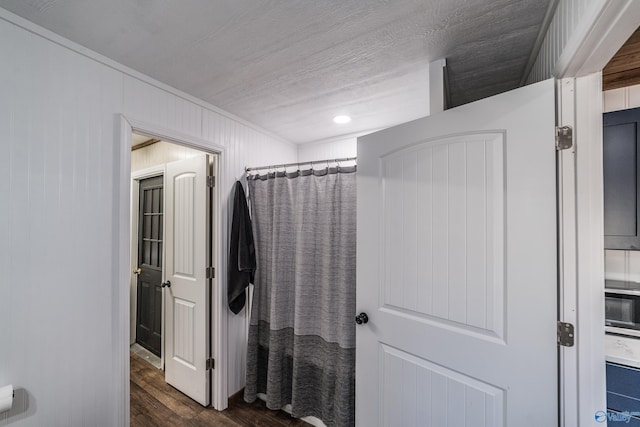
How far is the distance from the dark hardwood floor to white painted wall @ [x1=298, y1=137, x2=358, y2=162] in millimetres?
2428

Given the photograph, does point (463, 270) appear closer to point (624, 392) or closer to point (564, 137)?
point (564, 137)

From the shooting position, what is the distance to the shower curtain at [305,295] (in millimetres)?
1721

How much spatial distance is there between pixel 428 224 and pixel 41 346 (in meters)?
1.92

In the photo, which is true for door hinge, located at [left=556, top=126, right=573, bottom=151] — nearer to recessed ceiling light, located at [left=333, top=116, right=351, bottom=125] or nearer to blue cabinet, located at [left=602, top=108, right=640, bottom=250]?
blue cabinet, located at [left=602, top=108, right=640, bottom=250]

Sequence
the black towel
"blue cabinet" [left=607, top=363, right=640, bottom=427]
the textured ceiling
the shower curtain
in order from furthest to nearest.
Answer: the black towel < the shower curtain < "blue cabinet" [left=607, top=363, right=640, bottom=427] < the textured ceiling

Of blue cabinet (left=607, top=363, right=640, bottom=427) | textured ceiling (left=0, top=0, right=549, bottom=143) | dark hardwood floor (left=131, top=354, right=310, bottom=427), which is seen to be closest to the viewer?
textured ceiling (left=0, top=0, right=549, bottom=143)

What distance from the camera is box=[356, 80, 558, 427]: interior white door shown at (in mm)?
940

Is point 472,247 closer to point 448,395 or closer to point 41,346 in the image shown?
point 448,395

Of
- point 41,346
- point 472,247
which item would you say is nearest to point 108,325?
point 41,346

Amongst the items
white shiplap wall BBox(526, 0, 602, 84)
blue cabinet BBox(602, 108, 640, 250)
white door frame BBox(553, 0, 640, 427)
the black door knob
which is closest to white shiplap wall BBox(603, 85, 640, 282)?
blue cabinet BBox(602, 108, 640, 250)

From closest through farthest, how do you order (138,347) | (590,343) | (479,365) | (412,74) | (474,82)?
1. (590,343)
2. (479,365)
3. (412,74)
4. (474,82)
5. (138,347)

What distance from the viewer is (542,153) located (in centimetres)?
94

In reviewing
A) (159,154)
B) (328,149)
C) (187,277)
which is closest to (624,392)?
(328,149)

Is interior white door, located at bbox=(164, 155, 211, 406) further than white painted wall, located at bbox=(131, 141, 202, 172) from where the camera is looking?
No
